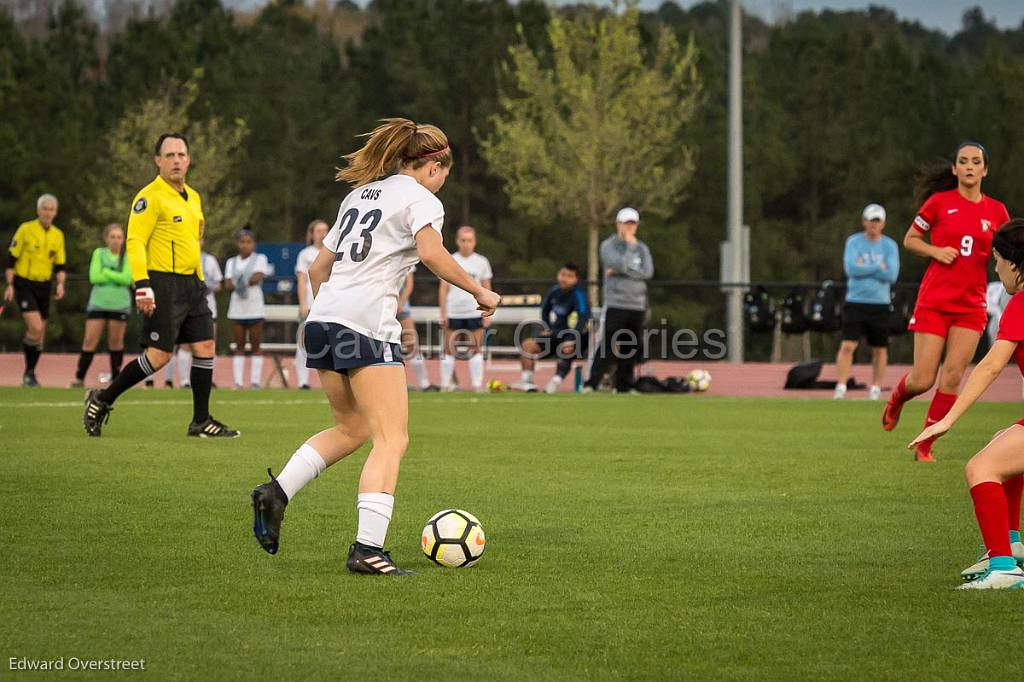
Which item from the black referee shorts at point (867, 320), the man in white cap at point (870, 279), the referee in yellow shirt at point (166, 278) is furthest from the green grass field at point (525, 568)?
the black referee shorts at point (867, 320)

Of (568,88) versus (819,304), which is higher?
(568,88)

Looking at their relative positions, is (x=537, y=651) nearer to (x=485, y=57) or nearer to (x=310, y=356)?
(x=310, y=356)

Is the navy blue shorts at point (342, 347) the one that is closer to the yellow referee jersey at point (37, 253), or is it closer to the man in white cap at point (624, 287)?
the man in white cap at point (624, 287)

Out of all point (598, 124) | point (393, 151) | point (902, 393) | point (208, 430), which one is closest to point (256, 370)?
point (208, 430)

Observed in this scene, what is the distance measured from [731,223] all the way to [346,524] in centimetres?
2226

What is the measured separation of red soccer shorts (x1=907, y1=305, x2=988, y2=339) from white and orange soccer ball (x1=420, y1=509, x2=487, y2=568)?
17.1ft

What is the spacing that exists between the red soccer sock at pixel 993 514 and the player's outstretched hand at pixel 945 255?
4.79 metres

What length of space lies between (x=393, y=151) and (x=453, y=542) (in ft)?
5.36

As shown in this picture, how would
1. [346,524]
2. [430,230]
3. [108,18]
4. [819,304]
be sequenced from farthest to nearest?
[108,18] → [819,304] → [346,524] → [430,230]

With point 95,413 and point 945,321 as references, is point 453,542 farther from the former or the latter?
point 95,413

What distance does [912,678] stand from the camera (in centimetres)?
449

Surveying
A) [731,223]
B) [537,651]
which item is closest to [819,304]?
[731,223]

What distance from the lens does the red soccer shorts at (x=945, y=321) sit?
34.6 ft

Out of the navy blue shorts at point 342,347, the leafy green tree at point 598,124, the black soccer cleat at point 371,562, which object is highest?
the leafy green tree at point 598,124
